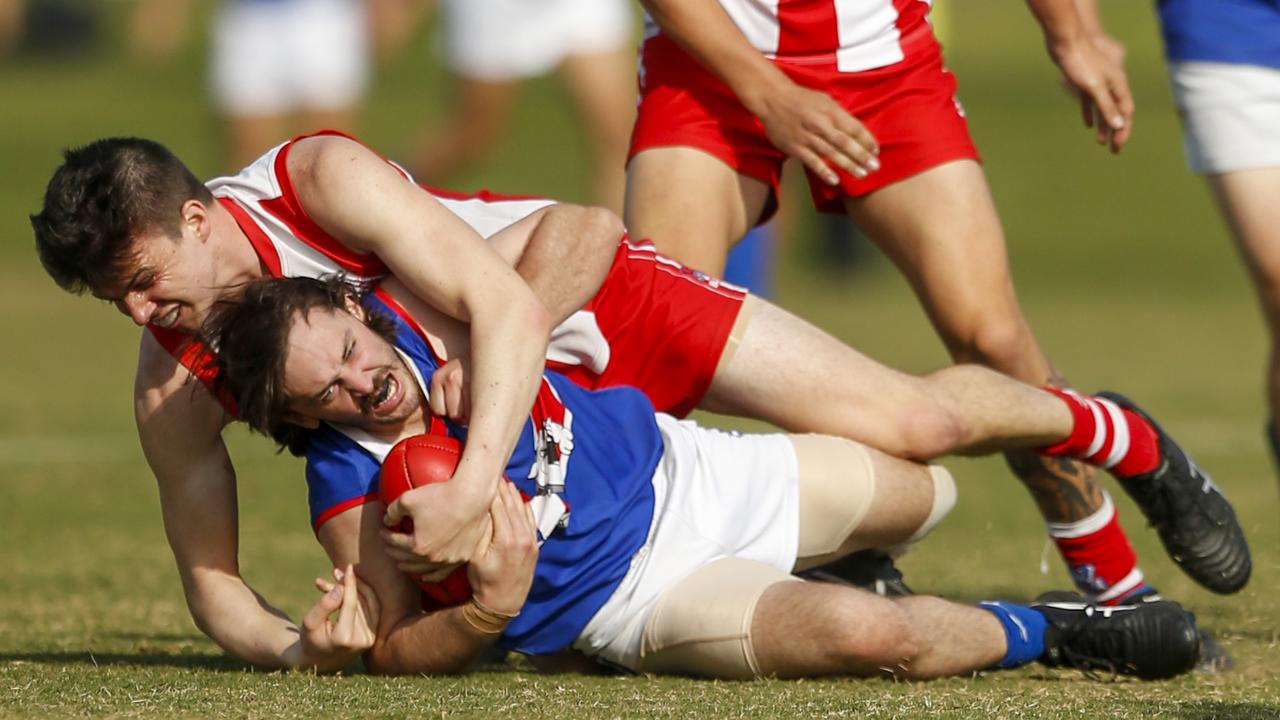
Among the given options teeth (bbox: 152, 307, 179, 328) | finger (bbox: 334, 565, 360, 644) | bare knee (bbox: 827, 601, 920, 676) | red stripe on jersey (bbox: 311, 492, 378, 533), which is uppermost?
teeth (bbox: 152, 307, 179, 328)

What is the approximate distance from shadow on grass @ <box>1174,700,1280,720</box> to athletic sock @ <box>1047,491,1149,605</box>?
95cm

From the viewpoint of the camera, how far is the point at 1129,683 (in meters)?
4.07

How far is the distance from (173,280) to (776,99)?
1.63 m

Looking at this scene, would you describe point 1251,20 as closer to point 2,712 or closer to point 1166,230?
point 2,712

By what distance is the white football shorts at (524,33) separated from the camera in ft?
32.0

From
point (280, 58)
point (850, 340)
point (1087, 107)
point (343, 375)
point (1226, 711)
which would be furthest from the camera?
point (850, 340)

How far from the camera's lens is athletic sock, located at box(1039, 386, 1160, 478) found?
4.64m

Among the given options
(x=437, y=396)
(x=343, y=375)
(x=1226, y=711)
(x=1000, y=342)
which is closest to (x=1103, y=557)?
(x=1000, y=342)

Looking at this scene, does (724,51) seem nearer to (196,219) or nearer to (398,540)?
(196,219)

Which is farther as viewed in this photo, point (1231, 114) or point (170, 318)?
point (1231, 114)

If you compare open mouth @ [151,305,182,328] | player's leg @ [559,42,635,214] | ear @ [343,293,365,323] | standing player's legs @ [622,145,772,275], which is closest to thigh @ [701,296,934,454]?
standing player's legs @ [622,145,772,275]

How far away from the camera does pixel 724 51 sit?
4.77 m

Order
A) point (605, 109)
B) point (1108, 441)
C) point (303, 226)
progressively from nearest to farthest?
1. point (303, 226)
2. point (1108, 441)
3. point (605, 109)

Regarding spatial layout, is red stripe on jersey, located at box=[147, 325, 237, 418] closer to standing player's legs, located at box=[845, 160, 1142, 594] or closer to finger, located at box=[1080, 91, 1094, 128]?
standing player's legs, located at box=[845, 160, 1142, 594]
